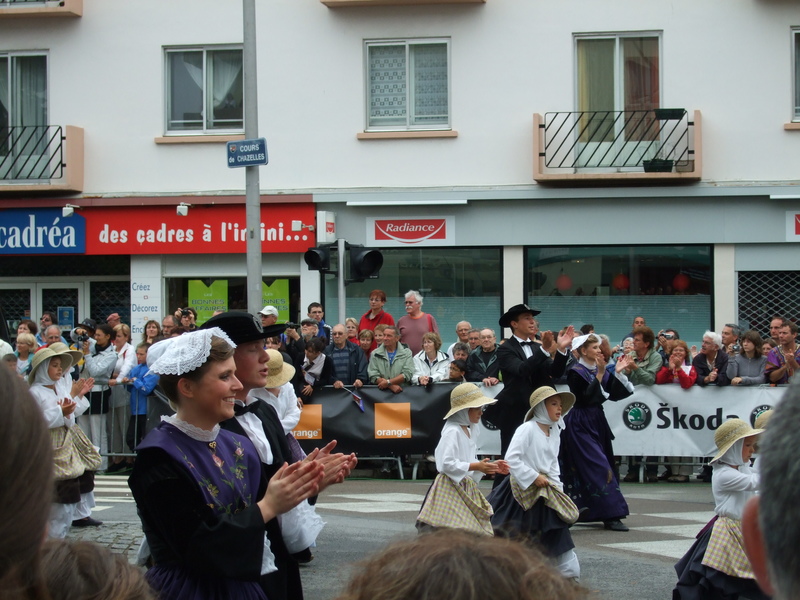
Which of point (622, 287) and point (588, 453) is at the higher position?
point (622, 287)

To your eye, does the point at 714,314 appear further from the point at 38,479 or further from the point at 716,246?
the point at 38,479

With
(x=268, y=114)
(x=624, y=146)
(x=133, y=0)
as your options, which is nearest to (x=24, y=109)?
(x=133, y=0)

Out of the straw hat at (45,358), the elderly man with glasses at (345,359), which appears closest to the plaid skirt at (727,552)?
the straw hat at (45,358)

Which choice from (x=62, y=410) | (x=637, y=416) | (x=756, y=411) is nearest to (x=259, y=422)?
(x=62, y=410)

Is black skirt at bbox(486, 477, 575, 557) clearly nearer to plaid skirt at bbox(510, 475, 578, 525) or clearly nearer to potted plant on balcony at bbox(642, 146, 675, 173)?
plaid skirt at bbox(510, 475, 578, 525)

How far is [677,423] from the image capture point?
14219 millimetres

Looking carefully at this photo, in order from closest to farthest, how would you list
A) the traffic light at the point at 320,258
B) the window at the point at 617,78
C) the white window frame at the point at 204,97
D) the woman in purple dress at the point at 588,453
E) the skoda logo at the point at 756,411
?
the woman in purple dress at the point at 588,453 < the skoda logo at the point at 756,411 < the traffic light at the point at 320,258 < the window at the point at 617,78 < the white window frame at the point at 204,97

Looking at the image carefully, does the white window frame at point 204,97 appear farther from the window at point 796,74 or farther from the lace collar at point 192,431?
the lace collar at point 192,431

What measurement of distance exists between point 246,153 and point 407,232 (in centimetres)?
513

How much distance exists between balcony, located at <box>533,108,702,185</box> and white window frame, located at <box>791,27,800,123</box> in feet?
5.91

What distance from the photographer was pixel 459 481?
8023 millimetres

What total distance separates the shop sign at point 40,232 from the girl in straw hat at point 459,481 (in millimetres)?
13197

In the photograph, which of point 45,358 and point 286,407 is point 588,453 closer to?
point 286,407

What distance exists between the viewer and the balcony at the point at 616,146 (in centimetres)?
1856
